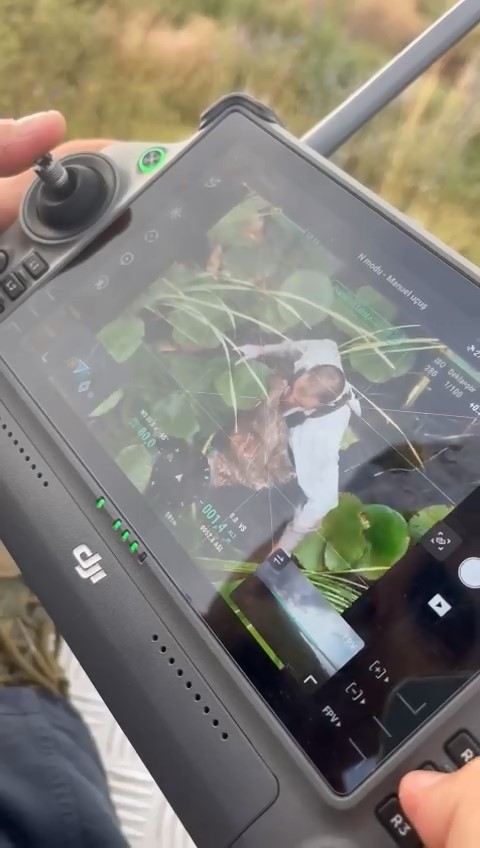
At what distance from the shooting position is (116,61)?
30.5 inches

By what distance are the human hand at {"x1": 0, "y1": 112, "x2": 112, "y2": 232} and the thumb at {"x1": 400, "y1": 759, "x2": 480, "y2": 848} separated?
456 millimetres

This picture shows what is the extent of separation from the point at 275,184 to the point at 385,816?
0.35 meters

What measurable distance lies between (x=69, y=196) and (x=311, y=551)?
0.95ft

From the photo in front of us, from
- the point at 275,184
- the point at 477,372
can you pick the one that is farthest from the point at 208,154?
the point at 477,372

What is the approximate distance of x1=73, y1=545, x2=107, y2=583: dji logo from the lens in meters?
0.45

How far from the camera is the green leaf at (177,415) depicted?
454mm

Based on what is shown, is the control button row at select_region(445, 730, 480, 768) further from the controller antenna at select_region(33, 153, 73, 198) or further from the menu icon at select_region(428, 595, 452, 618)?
the controller antenna at select_region(33, 153, 73, 198)

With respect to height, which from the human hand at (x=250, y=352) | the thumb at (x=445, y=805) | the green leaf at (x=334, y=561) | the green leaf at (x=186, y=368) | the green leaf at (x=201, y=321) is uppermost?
the green leaf at (x=201, y=321)

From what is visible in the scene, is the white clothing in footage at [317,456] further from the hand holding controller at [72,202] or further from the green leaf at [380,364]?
the hand holding controller at [72,202]

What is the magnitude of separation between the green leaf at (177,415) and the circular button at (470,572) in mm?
165

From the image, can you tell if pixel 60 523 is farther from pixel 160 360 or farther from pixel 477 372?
pixel 477 372

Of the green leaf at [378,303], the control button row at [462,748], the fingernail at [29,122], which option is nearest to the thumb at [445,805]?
the control button row at [462,748]

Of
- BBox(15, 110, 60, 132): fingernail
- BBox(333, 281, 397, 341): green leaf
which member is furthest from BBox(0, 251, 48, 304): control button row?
BBox(333, 281, 397, 341): green leaf

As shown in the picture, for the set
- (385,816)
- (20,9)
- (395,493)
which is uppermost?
(20,9)
